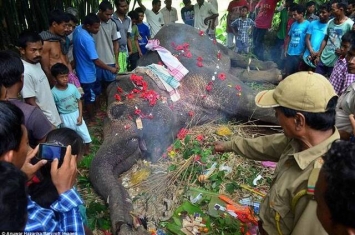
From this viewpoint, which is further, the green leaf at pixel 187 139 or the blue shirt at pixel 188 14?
the blue shirt at pixel 188 14

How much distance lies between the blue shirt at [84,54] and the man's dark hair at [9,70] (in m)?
2.32

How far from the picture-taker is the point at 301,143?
2043 mm

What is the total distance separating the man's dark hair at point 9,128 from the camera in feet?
5.89

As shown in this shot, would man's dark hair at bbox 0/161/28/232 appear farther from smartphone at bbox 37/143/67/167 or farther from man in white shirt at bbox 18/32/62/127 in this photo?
man in white shirt at bbox 18/32/62/127

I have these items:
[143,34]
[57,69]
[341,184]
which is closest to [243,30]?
[143,34]

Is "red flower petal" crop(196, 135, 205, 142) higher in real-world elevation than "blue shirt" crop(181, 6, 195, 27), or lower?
lower

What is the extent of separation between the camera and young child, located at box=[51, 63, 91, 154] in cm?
410

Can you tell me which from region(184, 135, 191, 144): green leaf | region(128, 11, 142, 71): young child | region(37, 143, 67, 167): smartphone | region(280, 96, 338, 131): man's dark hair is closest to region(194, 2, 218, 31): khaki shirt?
region(128, 11, 142, 71): young child

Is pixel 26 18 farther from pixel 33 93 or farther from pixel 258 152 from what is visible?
pixel 258 152

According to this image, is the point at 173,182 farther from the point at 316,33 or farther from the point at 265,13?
the point at 265,13

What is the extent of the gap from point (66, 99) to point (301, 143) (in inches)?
123

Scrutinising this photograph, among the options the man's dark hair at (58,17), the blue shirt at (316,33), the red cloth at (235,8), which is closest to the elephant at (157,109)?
the man's dark hair at (58,17)

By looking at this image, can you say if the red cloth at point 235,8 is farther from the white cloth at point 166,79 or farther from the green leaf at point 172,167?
the green leaf at point 172,167

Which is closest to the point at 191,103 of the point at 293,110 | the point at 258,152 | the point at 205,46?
the point at 205,46
